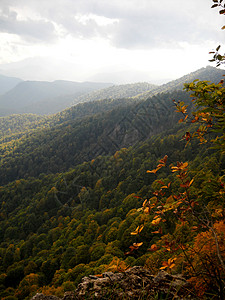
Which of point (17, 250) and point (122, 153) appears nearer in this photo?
point (17, 250)

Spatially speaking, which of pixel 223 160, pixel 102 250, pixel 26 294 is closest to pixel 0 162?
pixel 26 294

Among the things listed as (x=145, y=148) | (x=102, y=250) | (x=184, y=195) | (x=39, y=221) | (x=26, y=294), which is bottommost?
(x=39, y=221)

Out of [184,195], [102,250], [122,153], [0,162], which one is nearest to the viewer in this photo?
[184,195]

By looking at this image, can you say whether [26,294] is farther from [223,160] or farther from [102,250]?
[223,160]

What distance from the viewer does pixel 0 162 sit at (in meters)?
194

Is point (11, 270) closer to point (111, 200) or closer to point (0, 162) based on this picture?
point (111, 200)

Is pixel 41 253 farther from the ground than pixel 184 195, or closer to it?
closer to it

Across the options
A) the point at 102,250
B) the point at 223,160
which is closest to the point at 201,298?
the point at 102,250

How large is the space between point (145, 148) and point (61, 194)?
6724 cm

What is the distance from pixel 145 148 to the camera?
4929 inches

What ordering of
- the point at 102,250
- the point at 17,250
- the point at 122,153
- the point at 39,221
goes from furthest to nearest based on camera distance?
1. the point at 122,153
2. the point at 39,221
3. the point at 17,250
4. the point at 102,250

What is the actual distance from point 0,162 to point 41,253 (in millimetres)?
157454

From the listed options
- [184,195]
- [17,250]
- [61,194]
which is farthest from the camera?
[61,194]

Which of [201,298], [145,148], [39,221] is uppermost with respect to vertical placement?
[201,298]
